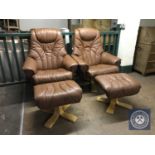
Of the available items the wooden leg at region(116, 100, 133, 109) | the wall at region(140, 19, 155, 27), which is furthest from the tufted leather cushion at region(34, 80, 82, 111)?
the wall at region(140, 19, 155, 27)

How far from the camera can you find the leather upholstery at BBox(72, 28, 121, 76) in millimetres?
2309

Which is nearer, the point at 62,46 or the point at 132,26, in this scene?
the point at 62,46

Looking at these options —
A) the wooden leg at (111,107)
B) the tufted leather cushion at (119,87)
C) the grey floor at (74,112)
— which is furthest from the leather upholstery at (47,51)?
the wooden leg at (111,107)

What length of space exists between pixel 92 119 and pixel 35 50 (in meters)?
1.29

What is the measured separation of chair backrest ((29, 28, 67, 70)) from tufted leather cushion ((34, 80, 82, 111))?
2.45 feet

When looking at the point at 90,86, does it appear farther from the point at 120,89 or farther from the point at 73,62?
the point at 120,89

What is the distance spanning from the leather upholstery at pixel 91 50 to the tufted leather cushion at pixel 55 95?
33.2 inches

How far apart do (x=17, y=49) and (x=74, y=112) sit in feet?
5.10

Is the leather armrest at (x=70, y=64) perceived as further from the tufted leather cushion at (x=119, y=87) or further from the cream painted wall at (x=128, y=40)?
the cream painted wall at (x=128, y=40)

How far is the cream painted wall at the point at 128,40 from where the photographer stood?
270 centimetres

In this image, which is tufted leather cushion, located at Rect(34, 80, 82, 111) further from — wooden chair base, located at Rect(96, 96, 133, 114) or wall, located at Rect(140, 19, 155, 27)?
wall, located at Rect(140, 19, 155, 27)
